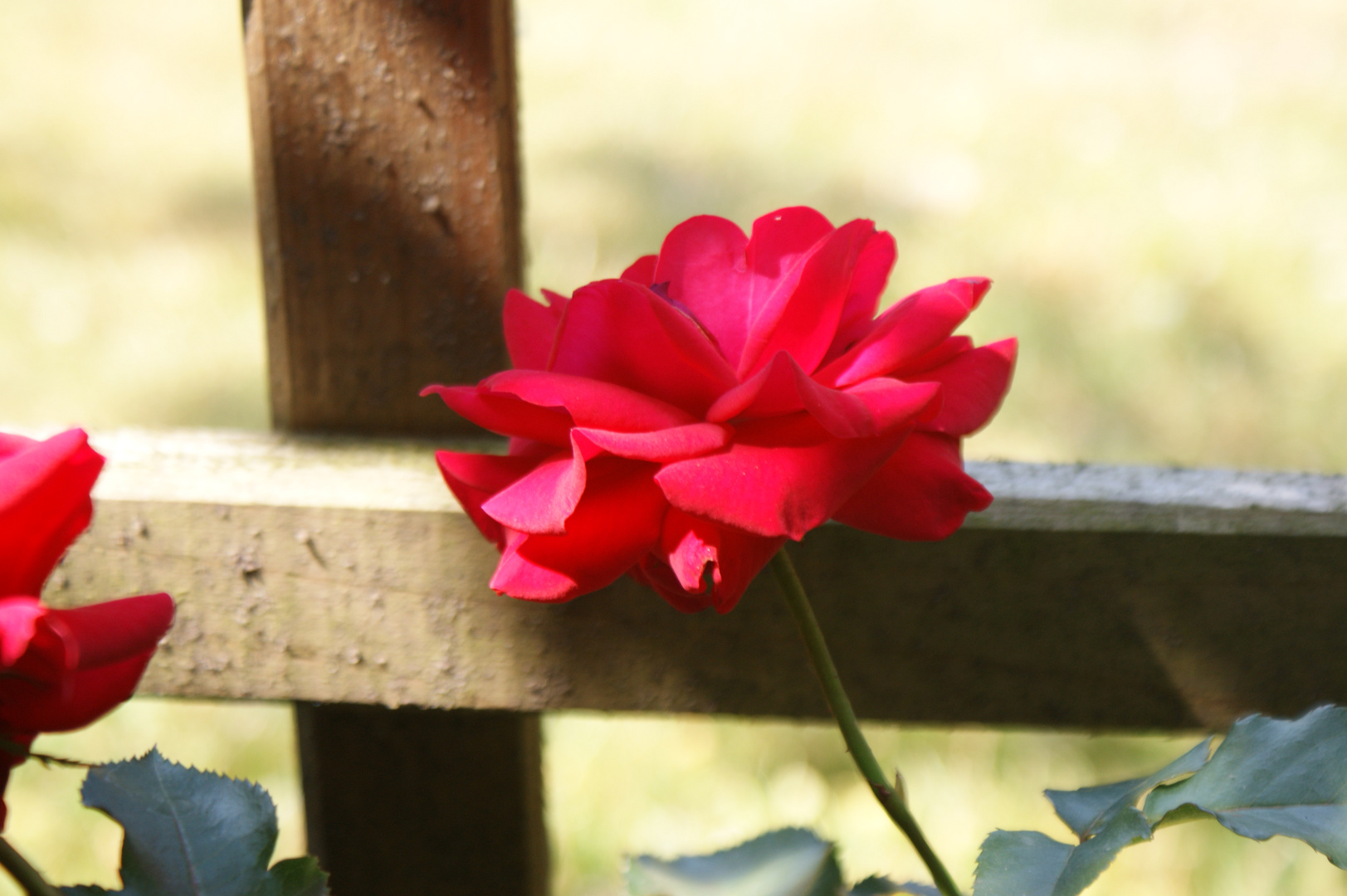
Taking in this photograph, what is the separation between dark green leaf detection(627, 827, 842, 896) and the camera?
465 mm

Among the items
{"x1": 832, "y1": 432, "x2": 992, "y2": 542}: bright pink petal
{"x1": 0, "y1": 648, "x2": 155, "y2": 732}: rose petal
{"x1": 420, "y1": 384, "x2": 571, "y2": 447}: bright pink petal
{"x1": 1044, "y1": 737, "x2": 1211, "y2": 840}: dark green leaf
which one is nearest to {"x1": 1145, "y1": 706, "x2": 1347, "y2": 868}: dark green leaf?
{"x1": 1044, "y1": 737, "x2": 1211, "y2": 840}: dark green leaf

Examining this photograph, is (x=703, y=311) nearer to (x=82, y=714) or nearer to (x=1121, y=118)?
(x=82, y=714)

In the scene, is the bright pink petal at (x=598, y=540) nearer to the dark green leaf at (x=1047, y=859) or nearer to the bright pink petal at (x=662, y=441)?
the bright pink petal at (x=662, y=441)

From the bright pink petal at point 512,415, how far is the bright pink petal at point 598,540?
18 millimetres

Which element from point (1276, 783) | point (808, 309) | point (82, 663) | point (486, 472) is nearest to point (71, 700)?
point (82, 663)

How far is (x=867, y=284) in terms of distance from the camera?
0.43m

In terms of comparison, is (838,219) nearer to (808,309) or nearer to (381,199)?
(381,199)

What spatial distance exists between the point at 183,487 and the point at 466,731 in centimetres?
22

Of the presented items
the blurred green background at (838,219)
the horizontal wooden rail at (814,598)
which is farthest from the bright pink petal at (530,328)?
the blurred green background at (838,219)

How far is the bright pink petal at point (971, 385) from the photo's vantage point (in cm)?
40

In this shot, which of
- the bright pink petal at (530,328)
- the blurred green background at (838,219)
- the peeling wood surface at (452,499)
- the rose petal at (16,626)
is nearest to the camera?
the rose petal at (16,626)

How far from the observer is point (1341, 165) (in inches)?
88.1

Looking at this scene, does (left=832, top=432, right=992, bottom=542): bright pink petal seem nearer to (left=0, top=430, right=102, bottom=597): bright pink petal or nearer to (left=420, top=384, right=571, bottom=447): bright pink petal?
(left=420, top=384, right=571, bottom=447): bright pink petal

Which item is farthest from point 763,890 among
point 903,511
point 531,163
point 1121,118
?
point 1121,118
